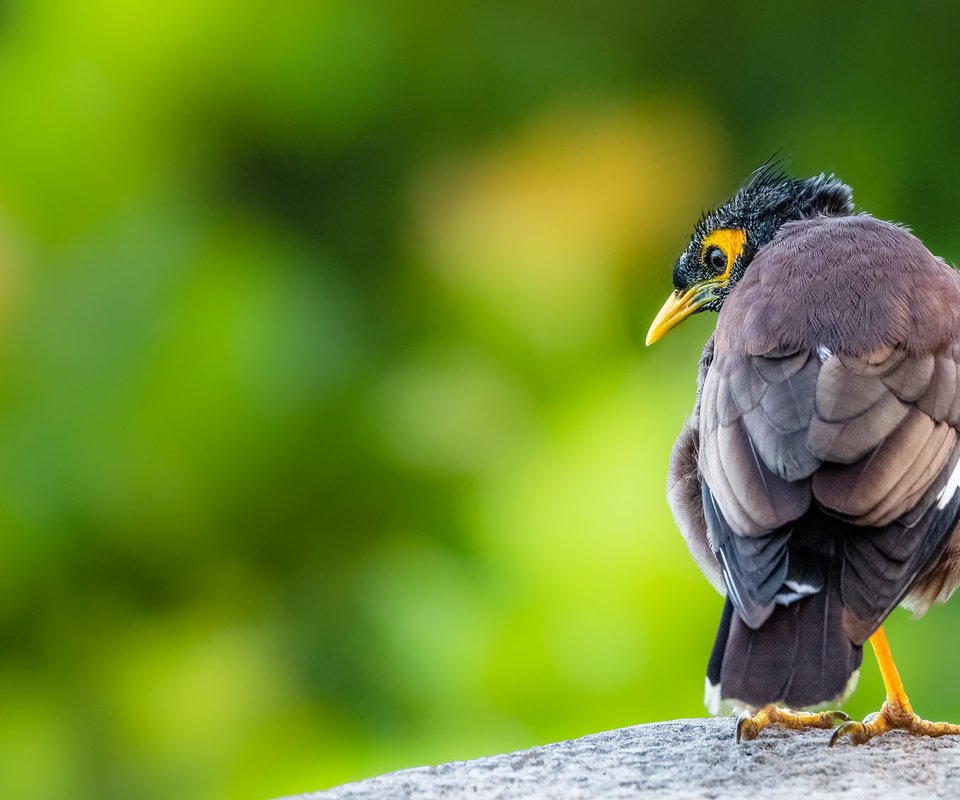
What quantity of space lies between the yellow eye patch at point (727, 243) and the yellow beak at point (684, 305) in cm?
4

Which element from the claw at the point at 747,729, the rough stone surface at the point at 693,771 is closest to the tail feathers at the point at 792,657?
the rough stone surface at the point at 693,771

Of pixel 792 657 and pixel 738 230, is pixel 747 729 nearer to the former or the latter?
pixel 792 657

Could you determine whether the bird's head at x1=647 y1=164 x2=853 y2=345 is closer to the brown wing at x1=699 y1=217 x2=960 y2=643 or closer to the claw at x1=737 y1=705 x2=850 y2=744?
the brown wing at x1=699 y1=217 x2=960 y2=643

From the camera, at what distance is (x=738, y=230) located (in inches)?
151

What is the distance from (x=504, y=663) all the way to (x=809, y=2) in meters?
3.59

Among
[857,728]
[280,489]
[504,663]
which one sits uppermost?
[280,489]

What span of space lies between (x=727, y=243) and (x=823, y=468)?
4.12ft

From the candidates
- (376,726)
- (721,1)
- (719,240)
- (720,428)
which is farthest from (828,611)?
(721,1)

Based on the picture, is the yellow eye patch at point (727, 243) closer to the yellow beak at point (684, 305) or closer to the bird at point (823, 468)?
the yellow beak at point (684, 305)

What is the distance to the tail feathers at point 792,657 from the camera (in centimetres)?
254

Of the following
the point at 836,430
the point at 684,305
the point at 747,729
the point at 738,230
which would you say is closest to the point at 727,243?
the point at 738,230

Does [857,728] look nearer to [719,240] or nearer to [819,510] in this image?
[819,510]

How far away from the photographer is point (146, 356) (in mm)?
5734

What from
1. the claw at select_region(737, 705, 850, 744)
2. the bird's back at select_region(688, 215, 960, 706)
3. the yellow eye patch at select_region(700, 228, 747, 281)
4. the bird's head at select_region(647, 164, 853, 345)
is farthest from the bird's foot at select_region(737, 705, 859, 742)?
the yellow eye patch at select_region(700, 228, 747, 281)
